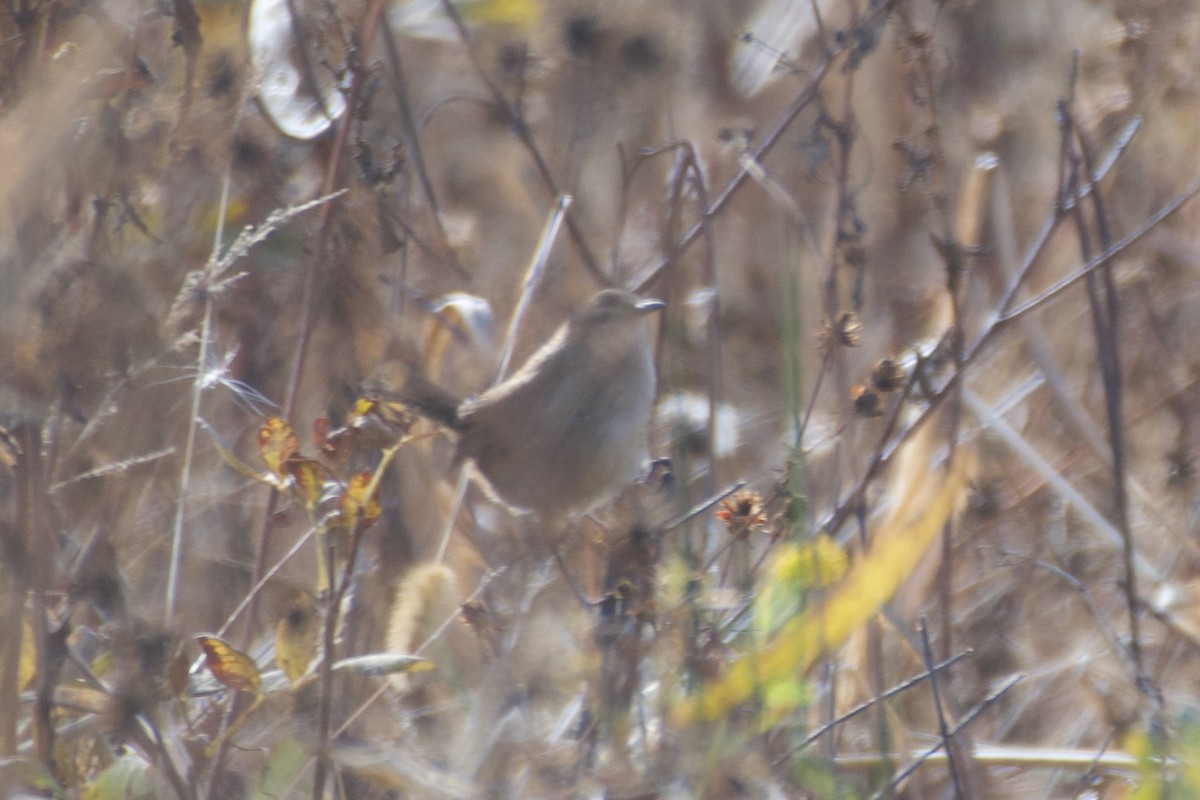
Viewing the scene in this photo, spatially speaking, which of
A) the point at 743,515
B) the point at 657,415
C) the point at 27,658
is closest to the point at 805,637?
the point at 743,515

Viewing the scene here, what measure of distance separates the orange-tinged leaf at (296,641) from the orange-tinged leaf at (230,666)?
8 centimetres

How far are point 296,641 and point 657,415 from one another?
1.33 metres

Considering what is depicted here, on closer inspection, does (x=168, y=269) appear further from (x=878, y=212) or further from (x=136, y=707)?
(x=878, y=212)

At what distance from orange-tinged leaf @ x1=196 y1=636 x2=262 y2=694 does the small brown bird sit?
1.18m

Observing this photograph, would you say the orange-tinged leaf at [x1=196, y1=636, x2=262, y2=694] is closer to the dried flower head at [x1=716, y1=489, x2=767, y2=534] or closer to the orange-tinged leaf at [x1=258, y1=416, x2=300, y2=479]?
the orange-tinged leaf at [x1=258, y1=416, x2=300, y2=479]

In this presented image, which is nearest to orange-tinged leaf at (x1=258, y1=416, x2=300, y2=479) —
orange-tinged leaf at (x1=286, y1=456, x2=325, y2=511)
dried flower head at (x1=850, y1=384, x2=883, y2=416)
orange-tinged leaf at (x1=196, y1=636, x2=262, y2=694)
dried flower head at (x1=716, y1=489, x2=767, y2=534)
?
orange-tinged leaf at (x1=286, y1=456, x2=325, y2=511)

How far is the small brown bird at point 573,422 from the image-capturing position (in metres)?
3.04

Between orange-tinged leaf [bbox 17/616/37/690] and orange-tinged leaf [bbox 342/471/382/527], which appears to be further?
orange-tinged leaf [bbox 17/616/37/690]

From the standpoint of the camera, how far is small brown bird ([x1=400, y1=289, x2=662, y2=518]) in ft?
9.96

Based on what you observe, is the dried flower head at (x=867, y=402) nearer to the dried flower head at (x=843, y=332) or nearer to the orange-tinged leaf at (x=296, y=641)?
the dried flower head at (x=843, y=332)

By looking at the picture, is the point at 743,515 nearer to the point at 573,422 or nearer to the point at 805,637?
the point at 805,637

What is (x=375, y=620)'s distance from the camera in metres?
2.65

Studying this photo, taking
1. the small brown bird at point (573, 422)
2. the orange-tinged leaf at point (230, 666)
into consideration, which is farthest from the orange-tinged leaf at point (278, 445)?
the small brown bird at point (573, 422)

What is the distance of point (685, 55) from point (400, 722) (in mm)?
2768
